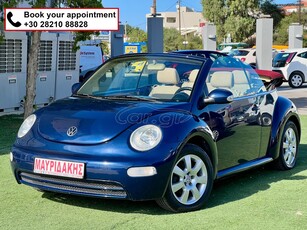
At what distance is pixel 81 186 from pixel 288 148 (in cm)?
314

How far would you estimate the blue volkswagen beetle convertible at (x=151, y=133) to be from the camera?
176 inches

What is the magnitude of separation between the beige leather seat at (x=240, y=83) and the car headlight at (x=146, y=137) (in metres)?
1.57

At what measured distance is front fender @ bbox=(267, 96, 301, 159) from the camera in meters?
6.31

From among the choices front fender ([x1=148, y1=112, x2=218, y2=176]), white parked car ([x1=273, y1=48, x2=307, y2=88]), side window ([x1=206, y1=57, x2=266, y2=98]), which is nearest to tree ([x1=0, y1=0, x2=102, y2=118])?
side window ([x1=206, y1=57, x2=266, y2=98])

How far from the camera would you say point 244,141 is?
576 centimetres

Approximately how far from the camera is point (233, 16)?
67.4 m

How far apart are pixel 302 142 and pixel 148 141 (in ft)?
16.4

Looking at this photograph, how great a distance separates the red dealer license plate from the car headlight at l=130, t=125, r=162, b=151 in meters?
0.48

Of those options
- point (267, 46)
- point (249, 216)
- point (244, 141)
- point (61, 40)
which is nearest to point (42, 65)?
point (61, 40)

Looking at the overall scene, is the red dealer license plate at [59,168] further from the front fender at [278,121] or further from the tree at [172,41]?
the tree at [172,41]

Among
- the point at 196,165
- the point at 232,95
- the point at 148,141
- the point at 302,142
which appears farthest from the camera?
the point at 302,142

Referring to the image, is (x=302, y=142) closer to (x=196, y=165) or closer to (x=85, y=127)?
(x=196, y=165)

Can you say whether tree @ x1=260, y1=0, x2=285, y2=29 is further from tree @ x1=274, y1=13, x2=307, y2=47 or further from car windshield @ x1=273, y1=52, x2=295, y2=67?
car windshield @ x1=273, y1=52, x2=295, y2=67

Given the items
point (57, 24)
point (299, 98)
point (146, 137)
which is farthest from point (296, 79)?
point (146, 137)
